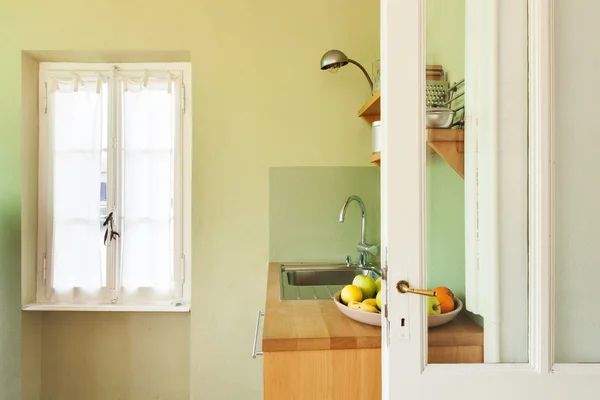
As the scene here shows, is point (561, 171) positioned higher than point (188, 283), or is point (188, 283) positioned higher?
point (561, 171)

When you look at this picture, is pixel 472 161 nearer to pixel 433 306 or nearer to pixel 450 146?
pixel 450 146

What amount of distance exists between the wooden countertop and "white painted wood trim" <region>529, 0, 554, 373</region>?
14cm

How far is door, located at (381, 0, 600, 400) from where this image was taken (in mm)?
895

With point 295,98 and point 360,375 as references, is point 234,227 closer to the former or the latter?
point 295,98

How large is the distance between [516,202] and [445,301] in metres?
0.29

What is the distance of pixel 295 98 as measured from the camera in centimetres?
200

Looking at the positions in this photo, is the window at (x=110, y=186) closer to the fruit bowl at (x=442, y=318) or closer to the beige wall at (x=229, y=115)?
the beige wall at (x=229, y=115)

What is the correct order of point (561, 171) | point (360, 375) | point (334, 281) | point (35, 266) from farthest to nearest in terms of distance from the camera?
point (35, 266), point (334, 281), point (360, 375), point (561, 171)

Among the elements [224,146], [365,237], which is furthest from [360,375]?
[224,146]

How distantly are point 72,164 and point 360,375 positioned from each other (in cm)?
189

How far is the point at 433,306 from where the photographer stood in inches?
38.4

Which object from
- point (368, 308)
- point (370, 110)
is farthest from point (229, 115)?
point (368, 308)

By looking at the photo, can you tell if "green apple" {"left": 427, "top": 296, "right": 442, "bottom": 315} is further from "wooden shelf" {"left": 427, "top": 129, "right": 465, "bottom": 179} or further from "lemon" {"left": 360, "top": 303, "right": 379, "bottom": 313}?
"wooden shelf" {"left": 427, "top": 129, "right": 465, "bottom": 179}

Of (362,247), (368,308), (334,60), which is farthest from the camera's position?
(362,247)
